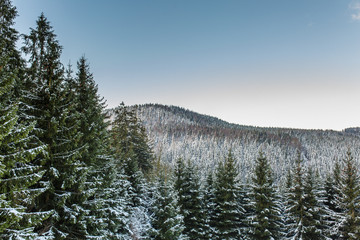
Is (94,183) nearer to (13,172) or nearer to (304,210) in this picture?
(13,172)

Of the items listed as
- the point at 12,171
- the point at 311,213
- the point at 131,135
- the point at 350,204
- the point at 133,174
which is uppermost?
the point at 131,135

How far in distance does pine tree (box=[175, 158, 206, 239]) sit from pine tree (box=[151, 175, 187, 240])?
2675mm

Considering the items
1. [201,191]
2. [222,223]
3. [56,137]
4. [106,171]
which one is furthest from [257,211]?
[56,137]

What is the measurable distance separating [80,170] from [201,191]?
53.2 ft

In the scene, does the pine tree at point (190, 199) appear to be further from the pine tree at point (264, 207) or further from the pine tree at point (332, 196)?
the pine tree at point (332, 196)

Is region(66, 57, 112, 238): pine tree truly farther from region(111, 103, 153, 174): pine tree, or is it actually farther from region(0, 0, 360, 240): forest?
region(111, 103, 153, 174): pine tree

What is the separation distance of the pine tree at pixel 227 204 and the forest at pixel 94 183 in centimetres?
11

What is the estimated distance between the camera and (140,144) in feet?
104

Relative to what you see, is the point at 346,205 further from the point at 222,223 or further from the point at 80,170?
the point at 80,170

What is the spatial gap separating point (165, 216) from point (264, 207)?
9.94 meters

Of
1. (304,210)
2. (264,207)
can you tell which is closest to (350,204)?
(304,210)

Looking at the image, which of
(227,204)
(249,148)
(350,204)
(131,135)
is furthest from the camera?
(249,148)

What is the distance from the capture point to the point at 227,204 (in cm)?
2308

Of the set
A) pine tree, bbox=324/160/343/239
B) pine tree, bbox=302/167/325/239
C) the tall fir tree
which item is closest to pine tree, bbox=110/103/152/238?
the tall fir tree
